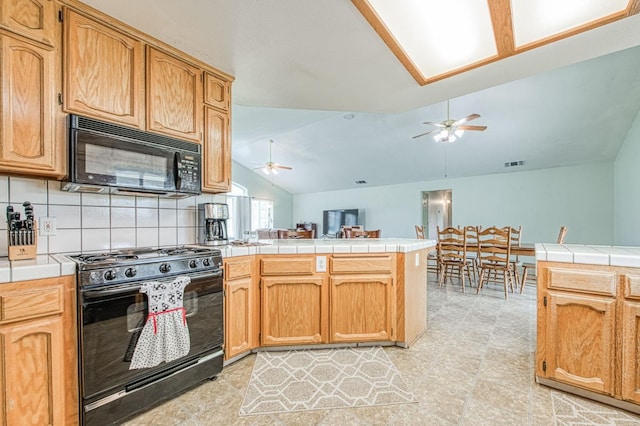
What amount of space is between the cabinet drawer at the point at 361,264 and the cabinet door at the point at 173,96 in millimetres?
1480

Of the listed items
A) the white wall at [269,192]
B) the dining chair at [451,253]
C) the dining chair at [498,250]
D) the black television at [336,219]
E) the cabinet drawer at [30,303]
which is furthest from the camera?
the white wall at [269,192]

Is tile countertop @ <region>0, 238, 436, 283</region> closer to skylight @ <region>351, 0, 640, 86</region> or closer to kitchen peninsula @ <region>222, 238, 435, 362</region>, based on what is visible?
kitchen peninsula @ <region>222, 238, 435, 362</region>

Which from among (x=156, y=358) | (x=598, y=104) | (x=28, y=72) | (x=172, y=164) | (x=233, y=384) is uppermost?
(x=598, y=104)

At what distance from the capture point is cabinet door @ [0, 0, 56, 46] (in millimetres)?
1452

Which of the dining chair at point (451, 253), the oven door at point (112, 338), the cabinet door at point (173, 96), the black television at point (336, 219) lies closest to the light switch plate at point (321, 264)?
the oven door at point (112, 338)

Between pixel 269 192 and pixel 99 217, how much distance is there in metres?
8.93

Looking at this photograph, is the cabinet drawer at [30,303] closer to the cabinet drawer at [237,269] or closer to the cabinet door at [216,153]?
the cabinet drawer at [237,269]

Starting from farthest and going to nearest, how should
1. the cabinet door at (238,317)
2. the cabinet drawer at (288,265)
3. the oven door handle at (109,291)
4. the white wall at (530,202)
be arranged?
the white wall at (530,202) < the cabinet drawer at (288,265) < the cabinet door at (238,317) < the oven door handle at (109,291)

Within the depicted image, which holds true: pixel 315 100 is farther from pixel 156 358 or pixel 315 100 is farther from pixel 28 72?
pixel 156 358

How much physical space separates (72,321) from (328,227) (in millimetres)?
8738

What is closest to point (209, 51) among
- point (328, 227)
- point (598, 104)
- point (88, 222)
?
point (88, 222)

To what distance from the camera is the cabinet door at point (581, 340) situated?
5.46 ft

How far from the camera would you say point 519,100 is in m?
4.62

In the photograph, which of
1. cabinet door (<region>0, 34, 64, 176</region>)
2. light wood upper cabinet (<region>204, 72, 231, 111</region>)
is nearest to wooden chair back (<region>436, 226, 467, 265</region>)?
light wood upper cabinet (<region>204, 72, 231, 111</region>)
